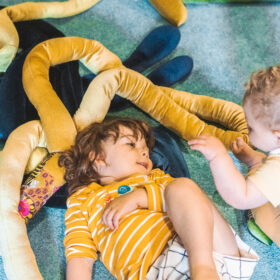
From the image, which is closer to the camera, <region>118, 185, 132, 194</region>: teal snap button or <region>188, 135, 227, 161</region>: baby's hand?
<region>188, 135, 227, 161</region>: baby's hand

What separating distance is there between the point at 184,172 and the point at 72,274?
42 cm

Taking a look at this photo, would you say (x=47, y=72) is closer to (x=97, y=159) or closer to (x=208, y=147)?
(x=97, y=159)

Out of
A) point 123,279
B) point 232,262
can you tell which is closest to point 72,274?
point 123,279

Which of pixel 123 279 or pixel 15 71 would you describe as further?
pixel 15 71

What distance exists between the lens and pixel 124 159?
97cm

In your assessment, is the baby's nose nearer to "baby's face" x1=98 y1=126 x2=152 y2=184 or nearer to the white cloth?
"baby's face" x1=98 y1=126 x2=152 y2=184

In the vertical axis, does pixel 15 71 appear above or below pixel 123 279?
above

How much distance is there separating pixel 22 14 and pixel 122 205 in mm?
758

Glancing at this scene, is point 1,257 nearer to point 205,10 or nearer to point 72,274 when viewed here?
point 72,274

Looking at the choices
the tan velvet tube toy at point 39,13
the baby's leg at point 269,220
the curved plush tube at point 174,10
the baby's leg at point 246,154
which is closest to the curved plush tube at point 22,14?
the tan velvet tube toy at point 39,13

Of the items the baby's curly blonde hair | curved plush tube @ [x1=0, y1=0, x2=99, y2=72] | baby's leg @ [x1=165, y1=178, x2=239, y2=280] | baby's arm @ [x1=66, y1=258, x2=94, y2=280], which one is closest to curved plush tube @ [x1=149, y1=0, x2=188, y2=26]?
curved plush tube @ [x1=0, y1=0, x2=99, y2=72]

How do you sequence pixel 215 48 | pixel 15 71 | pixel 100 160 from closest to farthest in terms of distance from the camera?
pixel 100 160, pixel 15 71, pixel 215 48

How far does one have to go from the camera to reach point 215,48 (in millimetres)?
1420

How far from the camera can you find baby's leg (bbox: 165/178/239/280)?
2.44 feet
